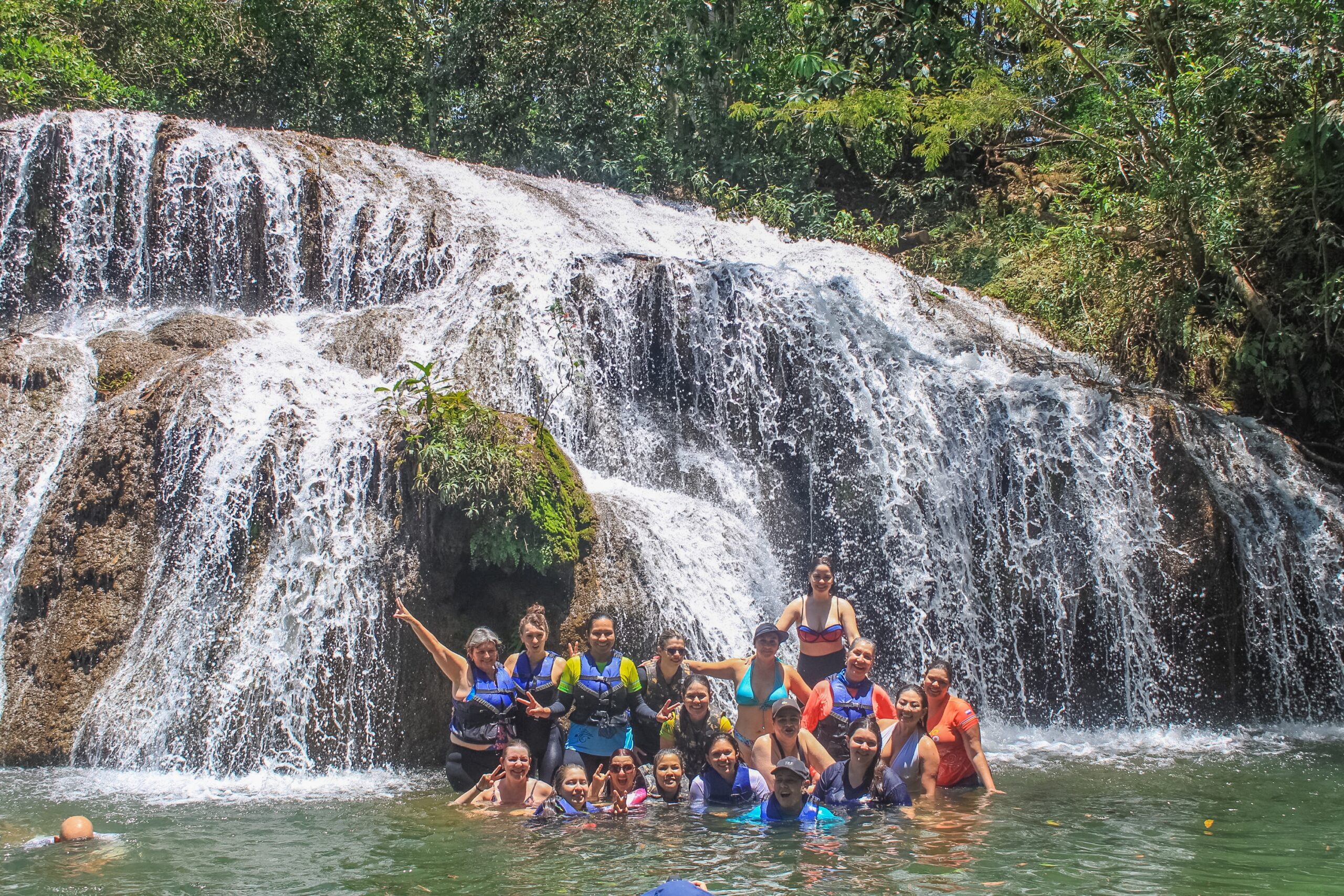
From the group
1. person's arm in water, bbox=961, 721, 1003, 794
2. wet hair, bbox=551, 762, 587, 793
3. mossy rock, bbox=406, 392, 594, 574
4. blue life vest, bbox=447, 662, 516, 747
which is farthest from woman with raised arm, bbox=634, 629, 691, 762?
mossy rock, bbox=406, 392, 594, 574

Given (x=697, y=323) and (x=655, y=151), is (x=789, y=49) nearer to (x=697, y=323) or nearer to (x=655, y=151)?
(x=655, y=151)

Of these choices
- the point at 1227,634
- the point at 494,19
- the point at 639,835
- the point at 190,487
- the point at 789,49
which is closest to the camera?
the point at 639,835

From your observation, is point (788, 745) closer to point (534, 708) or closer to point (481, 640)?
point (534, 708)

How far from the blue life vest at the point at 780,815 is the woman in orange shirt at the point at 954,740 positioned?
91 cm

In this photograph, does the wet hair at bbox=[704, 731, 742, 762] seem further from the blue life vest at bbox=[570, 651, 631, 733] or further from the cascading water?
the cascading water

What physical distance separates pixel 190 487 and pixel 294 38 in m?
17.5

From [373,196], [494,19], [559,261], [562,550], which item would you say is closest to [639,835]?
[562,550]

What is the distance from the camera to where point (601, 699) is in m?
6.43

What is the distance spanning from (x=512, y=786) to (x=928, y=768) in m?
2.26

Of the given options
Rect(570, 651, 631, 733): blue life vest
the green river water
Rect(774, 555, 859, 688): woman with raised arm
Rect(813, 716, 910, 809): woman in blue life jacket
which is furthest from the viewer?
Rect(774, 555, 859, 688): woman with raised arm

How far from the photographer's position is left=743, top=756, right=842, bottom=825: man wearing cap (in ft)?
18.7

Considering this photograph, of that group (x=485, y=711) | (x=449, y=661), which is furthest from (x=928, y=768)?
(x=449, y=661)

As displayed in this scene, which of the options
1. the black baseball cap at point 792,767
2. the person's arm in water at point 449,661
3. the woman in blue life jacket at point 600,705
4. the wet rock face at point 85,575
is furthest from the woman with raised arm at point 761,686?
the wet rock face at point 85,575

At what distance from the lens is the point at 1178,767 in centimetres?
766
